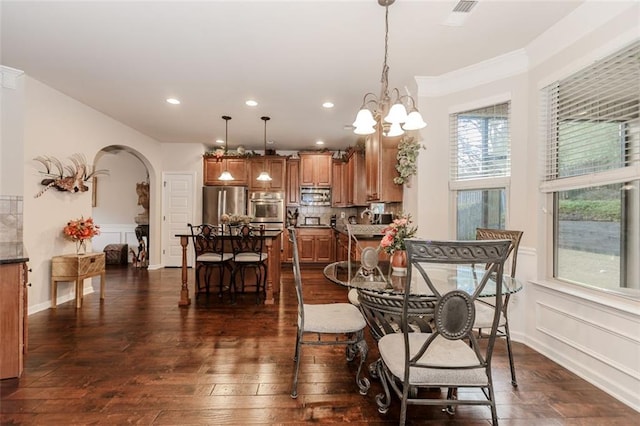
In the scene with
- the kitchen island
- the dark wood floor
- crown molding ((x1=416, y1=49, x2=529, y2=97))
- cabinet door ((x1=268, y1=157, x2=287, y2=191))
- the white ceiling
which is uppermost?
the white ceiling

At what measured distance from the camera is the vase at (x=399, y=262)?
210cm

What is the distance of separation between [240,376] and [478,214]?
2.76 metres

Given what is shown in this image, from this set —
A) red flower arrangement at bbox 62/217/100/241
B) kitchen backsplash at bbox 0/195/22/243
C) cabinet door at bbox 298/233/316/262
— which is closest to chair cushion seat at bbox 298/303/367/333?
kitchen backsplash at bbox 0/195/22/243

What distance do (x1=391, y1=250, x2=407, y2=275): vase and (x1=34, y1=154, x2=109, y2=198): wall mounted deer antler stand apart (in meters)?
4.15

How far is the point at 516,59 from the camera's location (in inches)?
111

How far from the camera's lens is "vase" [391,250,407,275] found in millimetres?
2098

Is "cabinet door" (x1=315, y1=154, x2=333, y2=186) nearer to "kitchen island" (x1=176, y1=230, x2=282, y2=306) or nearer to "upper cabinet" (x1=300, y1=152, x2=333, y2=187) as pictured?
"upper cabinet" (x1=300, y1=152, x2=333, y2=187)

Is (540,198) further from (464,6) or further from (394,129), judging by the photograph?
(464,6)

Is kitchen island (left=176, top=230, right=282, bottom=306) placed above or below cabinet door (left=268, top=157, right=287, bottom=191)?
below

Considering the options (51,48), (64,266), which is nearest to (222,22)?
(51,48)

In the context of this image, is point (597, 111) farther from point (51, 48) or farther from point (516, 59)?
point (51, 48)

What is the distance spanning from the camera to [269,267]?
4066 mm

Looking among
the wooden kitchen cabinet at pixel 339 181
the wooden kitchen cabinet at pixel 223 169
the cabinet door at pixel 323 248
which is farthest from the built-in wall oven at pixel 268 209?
the wooden kitchen cabinet at pixel 339 181

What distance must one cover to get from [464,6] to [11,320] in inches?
153
